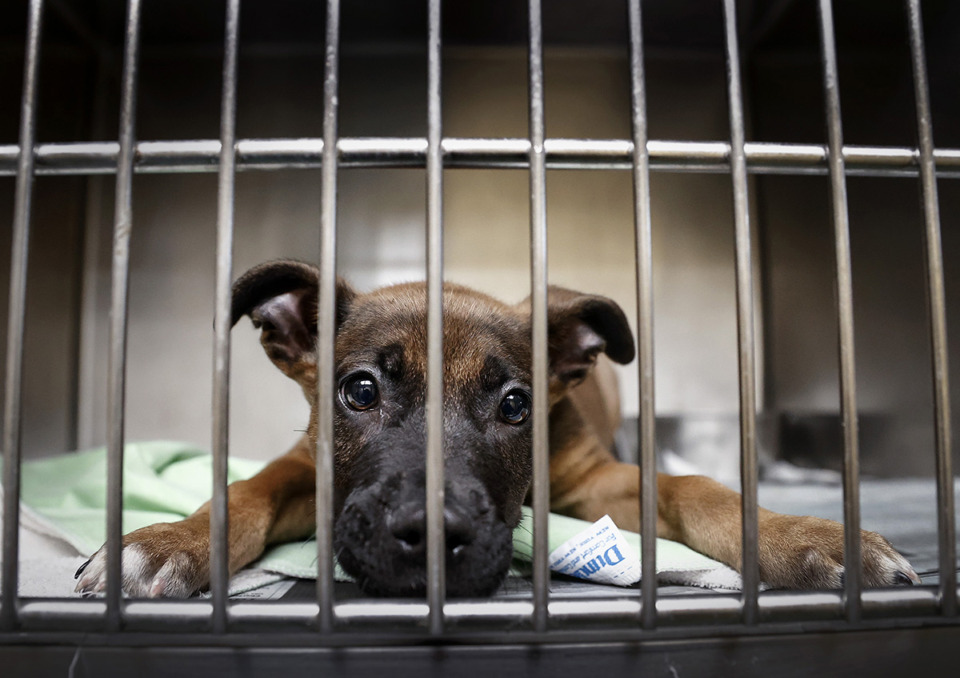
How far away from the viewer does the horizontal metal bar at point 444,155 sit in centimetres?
134

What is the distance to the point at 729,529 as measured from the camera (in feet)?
6.05

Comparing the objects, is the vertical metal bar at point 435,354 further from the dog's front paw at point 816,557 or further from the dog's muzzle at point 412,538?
the dog's front paw at point 816,557

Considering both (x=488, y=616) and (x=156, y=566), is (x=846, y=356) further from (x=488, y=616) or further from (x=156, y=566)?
(x=156, y=566)

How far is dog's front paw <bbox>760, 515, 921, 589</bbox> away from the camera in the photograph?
1521 mm

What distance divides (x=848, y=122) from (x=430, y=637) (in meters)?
3.61

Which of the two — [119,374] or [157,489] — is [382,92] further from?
[119,374]

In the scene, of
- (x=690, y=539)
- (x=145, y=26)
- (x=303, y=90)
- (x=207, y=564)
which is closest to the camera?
(x=207, y=564)

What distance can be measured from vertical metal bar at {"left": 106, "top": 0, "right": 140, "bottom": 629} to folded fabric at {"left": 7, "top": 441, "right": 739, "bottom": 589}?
2.30 ft

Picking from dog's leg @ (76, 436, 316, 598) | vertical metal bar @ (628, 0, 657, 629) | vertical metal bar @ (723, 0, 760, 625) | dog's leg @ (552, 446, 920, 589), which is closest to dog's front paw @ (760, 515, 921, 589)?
dog's leg @ (552, 446, 920, 589)

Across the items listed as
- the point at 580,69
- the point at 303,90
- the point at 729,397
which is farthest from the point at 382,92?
the point at 729,397

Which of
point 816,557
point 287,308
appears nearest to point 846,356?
point 816,557

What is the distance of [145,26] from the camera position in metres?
4.14

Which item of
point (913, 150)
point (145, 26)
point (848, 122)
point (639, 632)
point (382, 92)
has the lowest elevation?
point (639, 632)

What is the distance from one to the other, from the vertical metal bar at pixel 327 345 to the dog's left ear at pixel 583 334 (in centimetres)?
120
